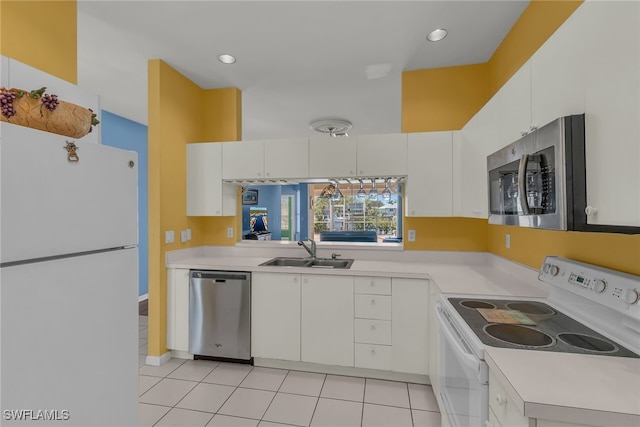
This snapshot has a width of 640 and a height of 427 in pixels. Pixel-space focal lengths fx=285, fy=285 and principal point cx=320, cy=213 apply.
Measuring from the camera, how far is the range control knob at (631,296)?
3.37 feet

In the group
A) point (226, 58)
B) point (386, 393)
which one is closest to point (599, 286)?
point (386, 393)

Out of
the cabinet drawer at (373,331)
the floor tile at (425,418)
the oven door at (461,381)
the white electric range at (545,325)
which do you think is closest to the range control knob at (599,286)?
the white electric range at (545,325)

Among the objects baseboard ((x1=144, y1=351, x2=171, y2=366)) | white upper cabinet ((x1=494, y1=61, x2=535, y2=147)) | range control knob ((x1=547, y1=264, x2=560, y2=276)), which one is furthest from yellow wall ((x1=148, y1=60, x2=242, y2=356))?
range control knob ((x1=547, y1=264, x2=560, y2=276))

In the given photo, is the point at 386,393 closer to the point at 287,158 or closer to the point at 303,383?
the point at 303,383

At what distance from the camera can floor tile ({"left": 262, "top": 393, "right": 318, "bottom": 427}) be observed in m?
1.89

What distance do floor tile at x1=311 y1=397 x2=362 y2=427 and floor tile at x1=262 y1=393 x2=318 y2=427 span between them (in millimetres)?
51

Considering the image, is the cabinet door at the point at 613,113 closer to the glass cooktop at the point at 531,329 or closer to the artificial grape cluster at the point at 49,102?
the glass cooktop at the point at 531,329

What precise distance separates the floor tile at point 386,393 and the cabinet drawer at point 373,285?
0.73 m

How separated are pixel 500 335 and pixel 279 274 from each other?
1.74 metres

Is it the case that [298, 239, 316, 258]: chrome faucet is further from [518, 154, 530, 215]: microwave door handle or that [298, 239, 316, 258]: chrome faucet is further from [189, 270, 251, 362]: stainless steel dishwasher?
[518, 154, 530, 215]: microwave door handle

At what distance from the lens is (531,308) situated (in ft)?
4.84

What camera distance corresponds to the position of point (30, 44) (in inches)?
61.1

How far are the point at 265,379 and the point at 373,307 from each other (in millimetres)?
1084

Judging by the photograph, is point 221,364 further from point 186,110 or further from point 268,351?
point 186,110
